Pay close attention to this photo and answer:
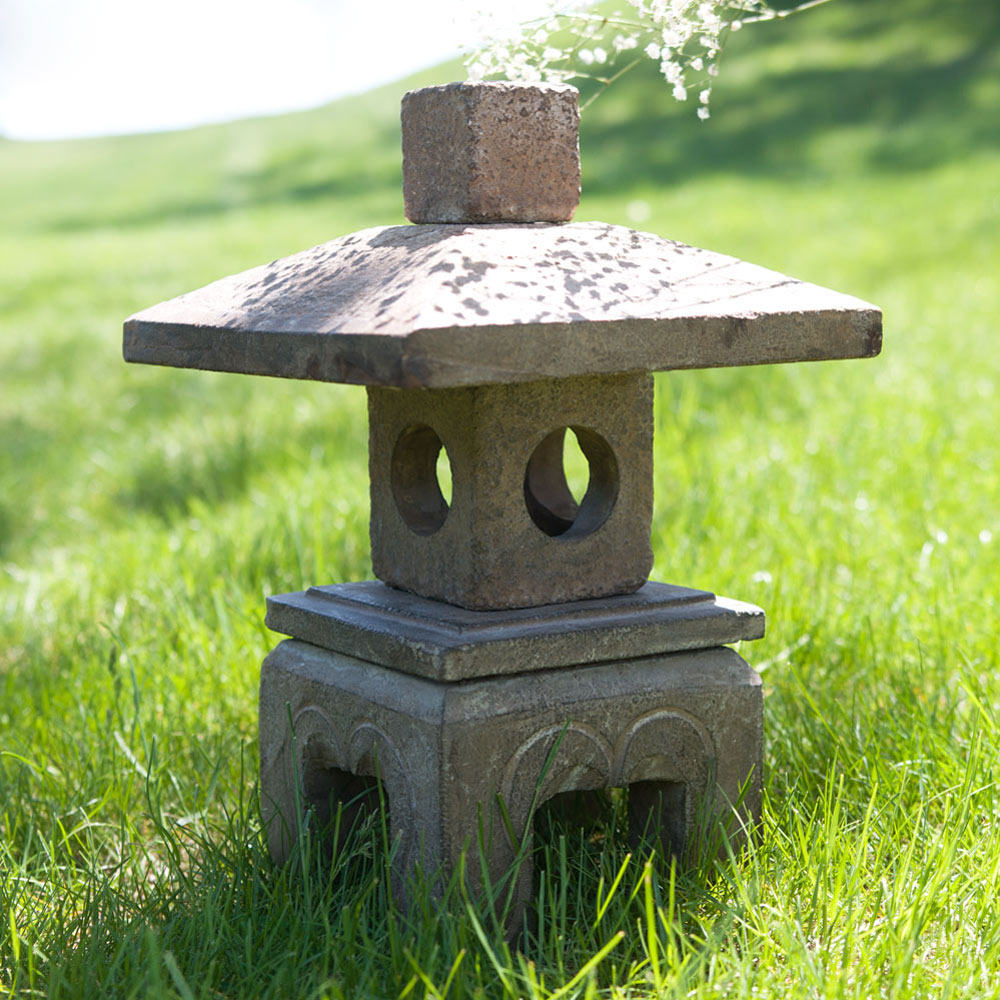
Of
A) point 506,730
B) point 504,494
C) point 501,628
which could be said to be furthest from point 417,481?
point 506,730

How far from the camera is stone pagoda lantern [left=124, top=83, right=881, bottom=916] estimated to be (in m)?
1.87

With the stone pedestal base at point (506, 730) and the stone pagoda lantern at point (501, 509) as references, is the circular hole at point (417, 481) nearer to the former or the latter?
the stone pagoda lantern at point (501, 509)

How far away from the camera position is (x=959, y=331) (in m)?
6.19

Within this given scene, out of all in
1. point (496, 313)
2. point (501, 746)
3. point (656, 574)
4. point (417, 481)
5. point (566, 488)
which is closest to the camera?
point (496, 313)

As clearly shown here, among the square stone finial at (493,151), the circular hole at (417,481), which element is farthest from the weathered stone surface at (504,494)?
the square stone finial at (493,151)

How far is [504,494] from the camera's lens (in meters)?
2.04

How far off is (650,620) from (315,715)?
0.58 metres

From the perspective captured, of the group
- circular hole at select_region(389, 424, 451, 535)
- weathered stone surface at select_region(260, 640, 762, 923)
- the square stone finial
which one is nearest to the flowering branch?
the square stone finial

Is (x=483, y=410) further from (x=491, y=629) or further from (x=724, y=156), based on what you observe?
(x=724, y=156)

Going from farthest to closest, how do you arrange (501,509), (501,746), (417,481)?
(417,481), (501,509), (501,746)

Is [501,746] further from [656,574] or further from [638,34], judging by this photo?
[656,574]

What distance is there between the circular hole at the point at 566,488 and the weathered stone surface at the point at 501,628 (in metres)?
0.15

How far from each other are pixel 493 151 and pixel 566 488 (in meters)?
0.66

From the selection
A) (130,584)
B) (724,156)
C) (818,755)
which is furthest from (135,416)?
(724,156)
